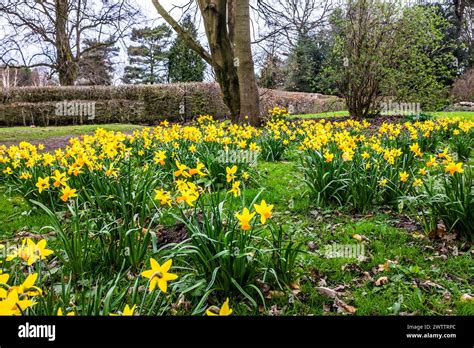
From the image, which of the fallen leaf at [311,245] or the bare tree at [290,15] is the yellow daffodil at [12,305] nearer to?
the fallen leaf at [311,245]

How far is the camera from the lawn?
5.67ft

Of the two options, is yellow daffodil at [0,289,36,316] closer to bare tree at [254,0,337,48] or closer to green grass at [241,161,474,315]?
green grass at [241,161,474,315]

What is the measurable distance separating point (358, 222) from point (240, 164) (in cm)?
151

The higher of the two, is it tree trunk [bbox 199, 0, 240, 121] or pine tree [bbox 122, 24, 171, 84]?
pine tree [bbox 122, 24, 171, 84]

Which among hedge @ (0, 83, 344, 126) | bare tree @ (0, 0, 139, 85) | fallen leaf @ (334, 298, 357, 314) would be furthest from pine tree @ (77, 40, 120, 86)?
fallen leaf @ (334, 298, 357, 314)

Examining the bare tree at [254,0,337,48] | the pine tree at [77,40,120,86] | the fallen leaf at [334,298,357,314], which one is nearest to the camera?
the fallen leaf at [334,298,357,314]

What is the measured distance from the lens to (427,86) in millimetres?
10211

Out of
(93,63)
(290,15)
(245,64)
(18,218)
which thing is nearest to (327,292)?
(18,218)

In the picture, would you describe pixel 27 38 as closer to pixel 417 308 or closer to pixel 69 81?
pixel 69 81

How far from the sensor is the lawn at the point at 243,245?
1.73m

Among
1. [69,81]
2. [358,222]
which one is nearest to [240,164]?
[358,222]

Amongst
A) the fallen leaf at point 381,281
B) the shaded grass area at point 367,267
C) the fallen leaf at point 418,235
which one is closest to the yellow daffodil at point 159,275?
the shaded grass area at point 367,267

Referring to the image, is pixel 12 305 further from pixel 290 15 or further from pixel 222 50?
pixel 290 15

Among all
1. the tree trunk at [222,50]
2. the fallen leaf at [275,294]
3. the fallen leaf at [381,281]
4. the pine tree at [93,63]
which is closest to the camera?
the fallen leaf at [275,294]
